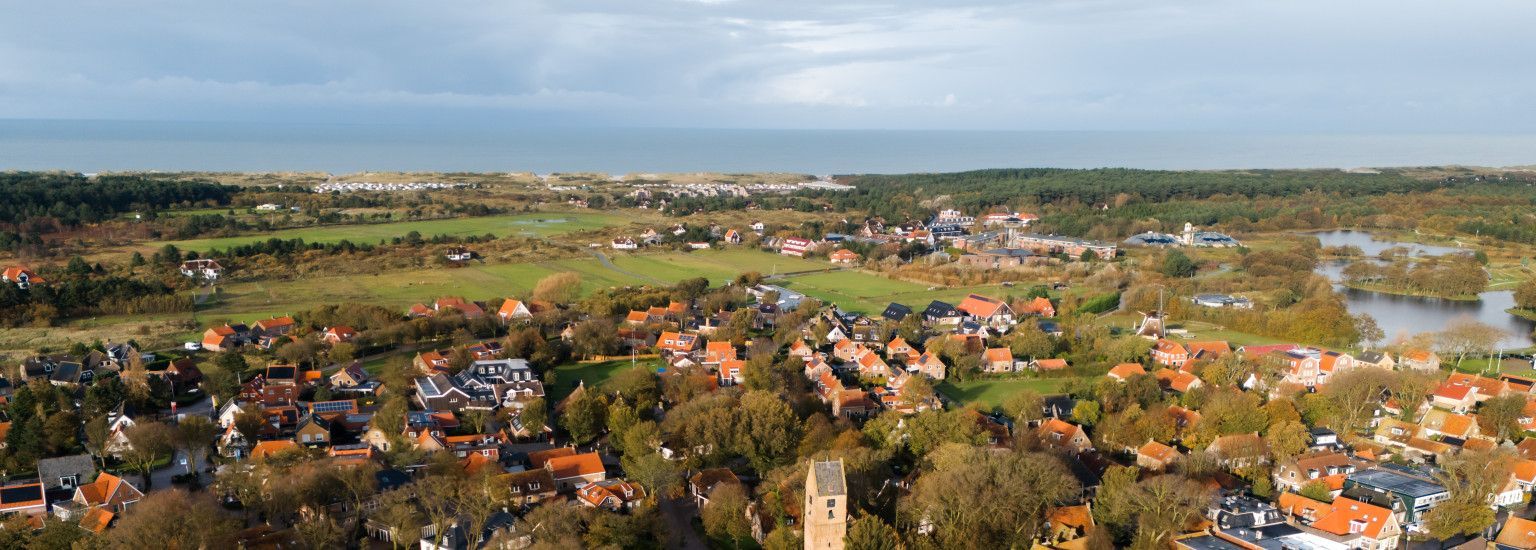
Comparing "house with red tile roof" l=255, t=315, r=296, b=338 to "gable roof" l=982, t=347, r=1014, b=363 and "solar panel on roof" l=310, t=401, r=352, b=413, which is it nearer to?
"solar panel on roof" l=310, t=401, r=352, b=413

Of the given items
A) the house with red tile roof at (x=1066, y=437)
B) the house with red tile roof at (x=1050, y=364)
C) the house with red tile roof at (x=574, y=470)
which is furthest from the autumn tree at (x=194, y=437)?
the house with red tile roof at (x=1050, y=364)

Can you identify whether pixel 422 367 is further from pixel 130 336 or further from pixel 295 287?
pixel 295 287

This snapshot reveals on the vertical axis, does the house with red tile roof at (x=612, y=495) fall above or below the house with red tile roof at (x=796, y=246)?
below

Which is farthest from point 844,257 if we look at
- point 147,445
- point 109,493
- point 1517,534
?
point 109,493

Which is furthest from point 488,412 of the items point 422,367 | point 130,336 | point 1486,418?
point 1486,418

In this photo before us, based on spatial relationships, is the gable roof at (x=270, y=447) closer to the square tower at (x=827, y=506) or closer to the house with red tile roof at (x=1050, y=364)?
the square tower at (x=827, y=506)

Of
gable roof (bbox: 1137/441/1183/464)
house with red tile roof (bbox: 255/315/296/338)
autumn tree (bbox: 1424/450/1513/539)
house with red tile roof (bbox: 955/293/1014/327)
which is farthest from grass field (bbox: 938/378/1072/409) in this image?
house with red tile roof (bbox: 255/315/296/338)
